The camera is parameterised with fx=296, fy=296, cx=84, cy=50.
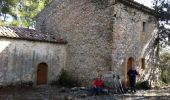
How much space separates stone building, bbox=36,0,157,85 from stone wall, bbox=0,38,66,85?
3.29 ft

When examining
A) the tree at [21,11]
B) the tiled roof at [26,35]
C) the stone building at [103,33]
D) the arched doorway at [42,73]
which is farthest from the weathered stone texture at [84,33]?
the tree at [21,11]

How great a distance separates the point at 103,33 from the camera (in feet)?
64.8

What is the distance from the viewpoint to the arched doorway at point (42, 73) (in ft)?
69.3

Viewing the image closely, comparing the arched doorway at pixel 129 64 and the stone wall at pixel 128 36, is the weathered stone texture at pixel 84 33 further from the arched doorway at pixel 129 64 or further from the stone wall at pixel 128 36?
the arched doorway at pixel 129 64

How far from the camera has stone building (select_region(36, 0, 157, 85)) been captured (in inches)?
767

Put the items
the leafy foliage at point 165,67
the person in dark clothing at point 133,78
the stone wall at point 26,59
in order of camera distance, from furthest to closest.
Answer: the leafy foliage at point 165,67
the stone wall at point 26,59
the person in dark clothing at point 133,78

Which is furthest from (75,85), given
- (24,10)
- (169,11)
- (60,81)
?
(24,10)

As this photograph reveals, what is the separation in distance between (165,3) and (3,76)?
10.9 meters

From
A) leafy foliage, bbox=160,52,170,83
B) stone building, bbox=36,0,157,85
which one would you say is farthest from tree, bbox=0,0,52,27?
leafy foliage, bbox=160,52,170,83

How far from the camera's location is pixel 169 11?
16656 mm

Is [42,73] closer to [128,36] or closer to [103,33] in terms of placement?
[103,33]

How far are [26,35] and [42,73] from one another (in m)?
2.98

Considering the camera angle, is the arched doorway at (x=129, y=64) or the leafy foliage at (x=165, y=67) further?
the leafy foliage at (x=165, y=67)

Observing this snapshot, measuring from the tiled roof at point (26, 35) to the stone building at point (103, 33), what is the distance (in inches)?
37.4
